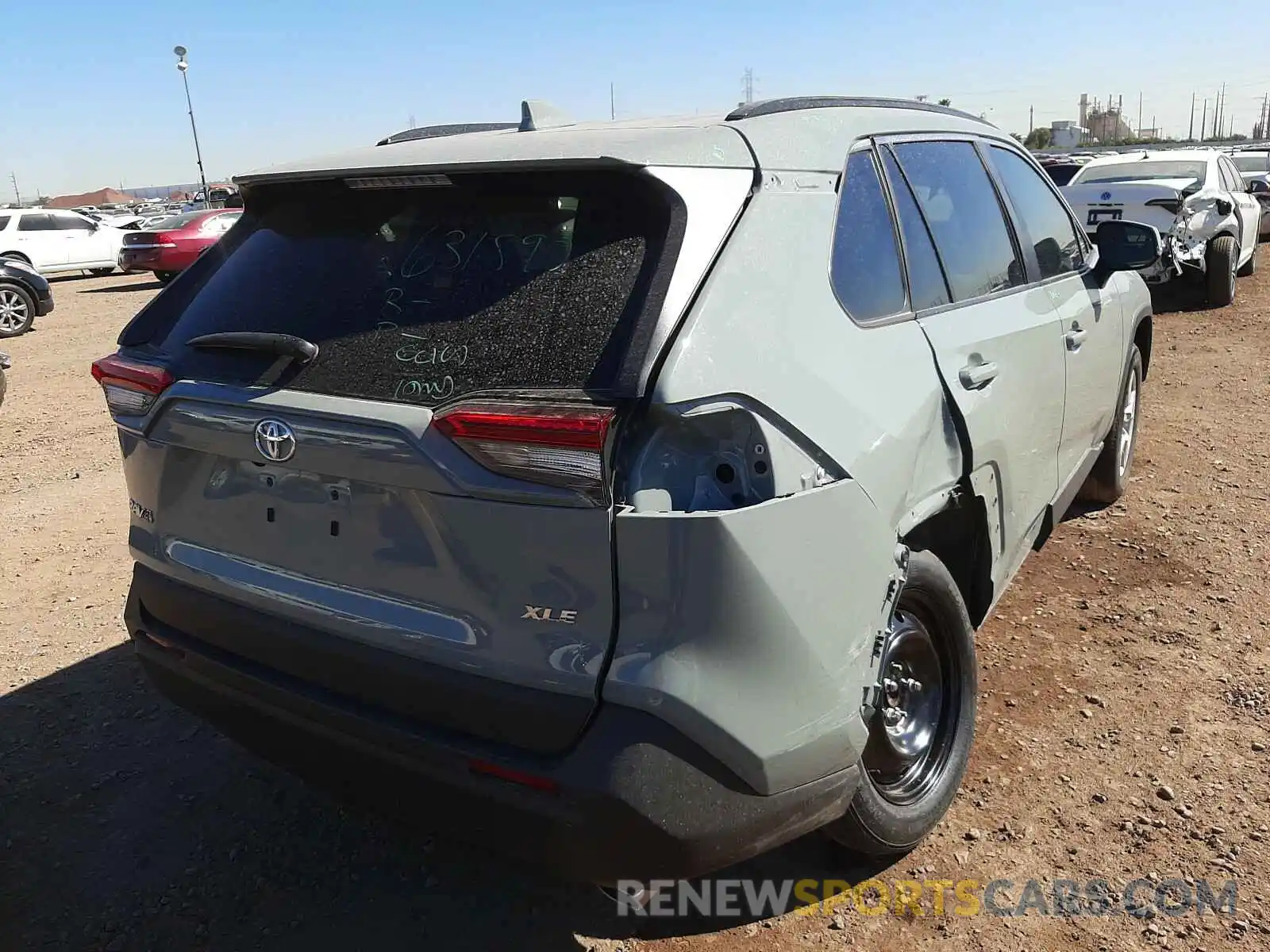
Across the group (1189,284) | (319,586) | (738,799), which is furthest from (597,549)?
(1189,284)

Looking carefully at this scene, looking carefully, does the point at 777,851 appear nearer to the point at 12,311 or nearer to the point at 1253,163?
the point at 12,311

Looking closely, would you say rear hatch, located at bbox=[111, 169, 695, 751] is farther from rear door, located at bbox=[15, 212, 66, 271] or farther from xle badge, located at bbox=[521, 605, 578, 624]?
rear door, located at bbox=[15, 212, 66, 271]

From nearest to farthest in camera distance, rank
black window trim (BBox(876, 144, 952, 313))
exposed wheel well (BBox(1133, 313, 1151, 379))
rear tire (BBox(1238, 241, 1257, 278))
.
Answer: black window trim (BBox(876, 144, 952, 313)) → exposed wheel well (BBox(1133, 313, 1151, 379)) → rear tire (BBox(1238, 241, 1257, 278))

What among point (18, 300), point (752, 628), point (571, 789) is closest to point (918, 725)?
point (752, 628)

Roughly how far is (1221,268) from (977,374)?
32.4 feet

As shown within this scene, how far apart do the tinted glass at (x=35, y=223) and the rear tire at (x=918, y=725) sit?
75.2 feet

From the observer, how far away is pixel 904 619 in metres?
2.54

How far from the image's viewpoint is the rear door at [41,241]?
2053 cm

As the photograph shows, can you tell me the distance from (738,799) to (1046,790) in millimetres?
1497

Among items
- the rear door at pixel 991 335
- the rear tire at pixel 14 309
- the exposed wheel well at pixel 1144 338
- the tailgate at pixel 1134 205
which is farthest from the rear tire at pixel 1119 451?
the rear tire at pixel 14 309

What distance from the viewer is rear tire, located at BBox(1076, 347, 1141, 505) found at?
15.7 ft

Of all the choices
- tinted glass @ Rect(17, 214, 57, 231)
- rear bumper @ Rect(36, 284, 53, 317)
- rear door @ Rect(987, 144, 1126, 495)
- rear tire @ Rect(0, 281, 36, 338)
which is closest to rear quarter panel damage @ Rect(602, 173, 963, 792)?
rear door @ Rect(987, 144, 1126, 495)

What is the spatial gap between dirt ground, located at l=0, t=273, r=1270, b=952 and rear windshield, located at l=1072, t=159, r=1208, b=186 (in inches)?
317

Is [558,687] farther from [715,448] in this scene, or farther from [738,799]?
[715,448]
